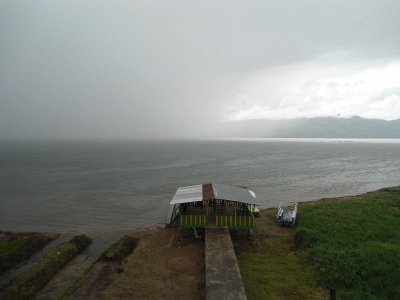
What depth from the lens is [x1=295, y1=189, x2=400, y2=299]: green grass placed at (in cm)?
1792

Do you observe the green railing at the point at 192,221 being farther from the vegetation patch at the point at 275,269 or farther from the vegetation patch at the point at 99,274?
the vegetation patch at the point at 99,274

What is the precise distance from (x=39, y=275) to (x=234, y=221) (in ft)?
51.5

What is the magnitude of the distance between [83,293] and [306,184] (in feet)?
193

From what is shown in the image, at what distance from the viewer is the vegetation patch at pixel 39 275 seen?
19562 mm

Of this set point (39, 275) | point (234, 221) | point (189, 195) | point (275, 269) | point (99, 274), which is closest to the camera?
point (275, 269)

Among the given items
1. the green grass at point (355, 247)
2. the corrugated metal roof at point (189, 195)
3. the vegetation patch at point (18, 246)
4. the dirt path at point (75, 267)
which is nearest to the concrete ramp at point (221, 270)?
the corrugated metal roof at point (189, 195)

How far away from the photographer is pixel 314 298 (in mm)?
17062

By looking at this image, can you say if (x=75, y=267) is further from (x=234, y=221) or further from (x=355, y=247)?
(x=355, y=247)

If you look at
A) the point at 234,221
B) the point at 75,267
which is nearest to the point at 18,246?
the point at 75,267

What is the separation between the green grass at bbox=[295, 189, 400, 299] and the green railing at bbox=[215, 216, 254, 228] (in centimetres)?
437

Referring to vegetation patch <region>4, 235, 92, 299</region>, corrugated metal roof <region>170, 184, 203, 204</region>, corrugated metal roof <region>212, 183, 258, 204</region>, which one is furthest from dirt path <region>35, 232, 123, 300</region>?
corrugated metal roof <region>212, 183, 258, 204</region>

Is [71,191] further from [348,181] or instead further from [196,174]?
[348,181]

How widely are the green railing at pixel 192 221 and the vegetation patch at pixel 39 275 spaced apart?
33.4 ft

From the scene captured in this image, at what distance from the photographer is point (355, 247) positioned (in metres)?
23.0
